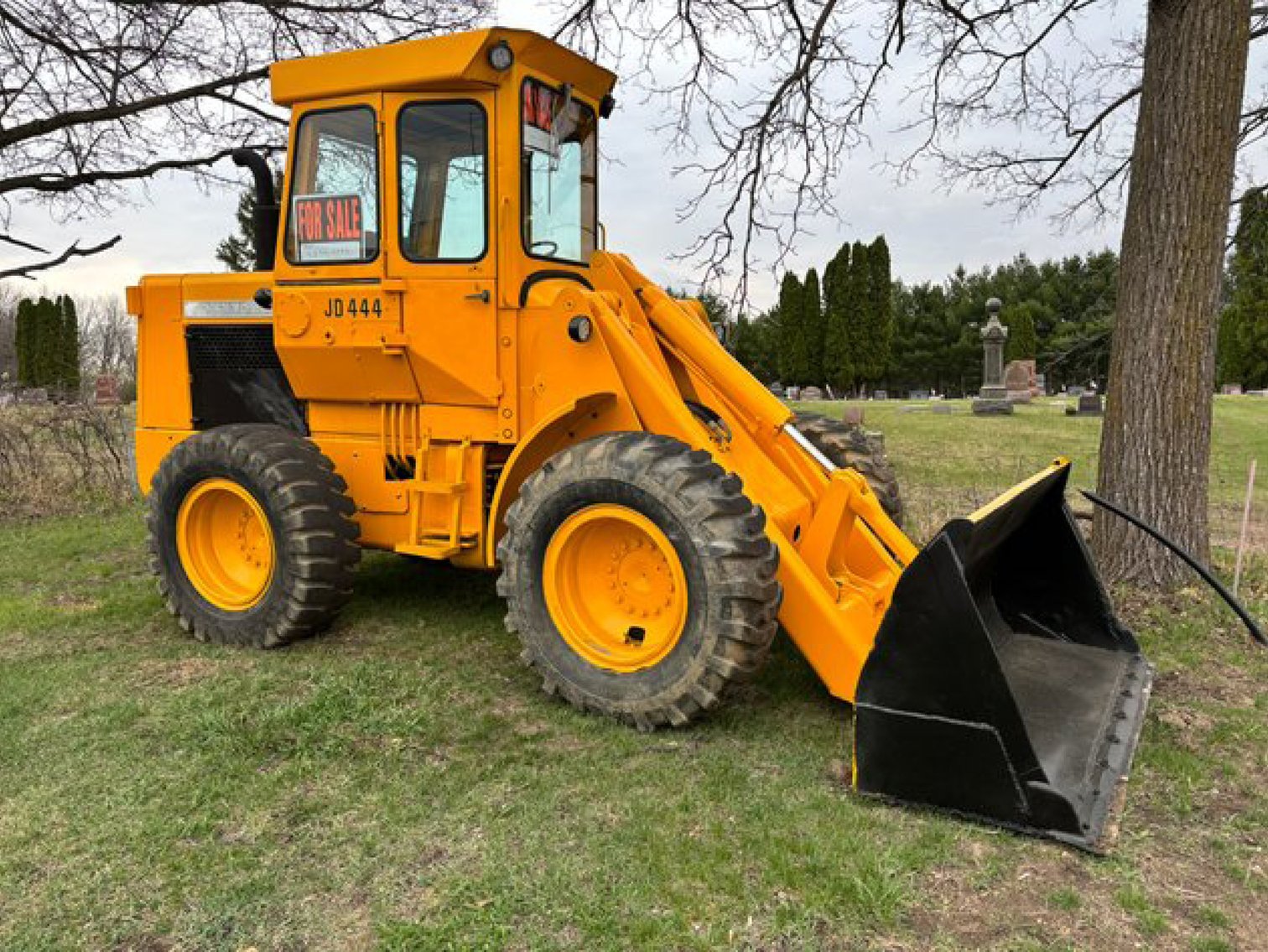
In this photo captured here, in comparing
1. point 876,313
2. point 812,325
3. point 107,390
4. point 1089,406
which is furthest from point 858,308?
point 107,390

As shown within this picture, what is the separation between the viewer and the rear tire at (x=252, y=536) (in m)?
4.57

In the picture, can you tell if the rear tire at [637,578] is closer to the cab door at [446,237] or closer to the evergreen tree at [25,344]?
the cab door at [446,237]

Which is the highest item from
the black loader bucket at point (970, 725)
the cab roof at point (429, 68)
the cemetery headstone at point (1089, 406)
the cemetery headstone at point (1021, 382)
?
the cab roof at point (429, 68)

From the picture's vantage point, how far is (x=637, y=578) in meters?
3.90

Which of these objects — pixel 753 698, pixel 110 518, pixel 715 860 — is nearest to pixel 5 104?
pixel 110 518

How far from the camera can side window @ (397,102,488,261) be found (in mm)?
4418

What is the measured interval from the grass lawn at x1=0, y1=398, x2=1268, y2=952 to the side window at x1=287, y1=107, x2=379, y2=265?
80.4 inches

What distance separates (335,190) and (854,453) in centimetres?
313

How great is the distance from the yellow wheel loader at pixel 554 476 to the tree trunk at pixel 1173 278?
1.34 meters

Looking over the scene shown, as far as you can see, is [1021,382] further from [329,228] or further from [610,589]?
[610,589]

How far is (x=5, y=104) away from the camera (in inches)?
325

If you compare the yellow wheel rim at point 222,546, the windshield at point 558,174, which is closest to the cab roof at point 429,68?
the windshield at point 558,174

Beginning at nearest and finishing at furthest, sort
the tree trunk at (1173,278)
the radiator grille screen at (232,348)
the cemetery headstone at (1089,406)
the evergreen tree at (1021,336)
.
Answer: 1. the tree trunk at (1173,278)
2. the radiator grille screen at (232,348)
3. the cemetery headstone at (1089,406)
4. the evergreen tree at (1021,336)

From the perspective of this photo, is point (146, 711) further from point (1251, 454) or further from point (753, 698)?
point (1251, 454)
